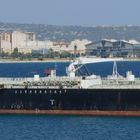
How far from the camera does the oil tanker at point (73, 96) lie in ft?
187

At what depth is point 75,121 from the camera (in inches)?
2175

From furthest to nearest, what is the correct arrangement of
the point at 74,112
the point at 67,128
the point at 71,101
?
the point at 71,101, the point at 74,112, the point at 67,128

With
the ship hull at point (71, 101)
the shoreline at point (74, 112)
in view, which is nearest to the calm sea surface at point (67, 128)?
the shoreline at point (74, 112)

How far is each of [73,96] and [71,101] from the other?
38cm

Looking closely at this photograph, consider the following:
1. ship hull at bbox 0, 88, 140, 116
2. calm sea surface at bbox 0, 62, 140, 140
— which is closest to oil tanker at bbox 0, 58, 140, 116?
ship hull at bbox 0, 88, 140, 116

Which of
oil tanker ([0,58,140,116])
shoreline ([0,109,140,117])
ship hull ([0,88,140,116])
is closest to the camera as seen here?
shoreline ([0,109,140,117])

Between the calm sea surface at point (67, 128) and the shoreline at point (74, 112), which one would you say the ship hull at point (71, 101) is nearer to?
the shoreline at point (74, 112)

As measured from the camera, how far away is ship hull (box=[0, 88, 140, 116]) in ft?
187

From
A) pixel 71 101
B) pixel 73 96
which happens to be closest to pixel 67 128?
pixel 71 101

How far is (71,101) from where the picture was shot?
190ft

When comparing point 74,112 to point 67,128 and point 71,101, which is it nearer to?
point 71,101

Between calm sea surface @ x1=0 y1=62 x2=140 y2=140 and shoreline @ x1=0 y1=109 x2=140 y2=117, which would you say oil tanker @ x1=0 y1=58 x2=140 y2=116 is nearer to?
shoreline @ x1=0 y1=109 x2=140 y2=117

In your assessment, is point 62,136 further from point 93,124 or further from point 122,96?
point 122,96

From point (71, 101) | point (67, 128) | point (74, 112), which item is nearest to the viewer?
point (67, 128)
